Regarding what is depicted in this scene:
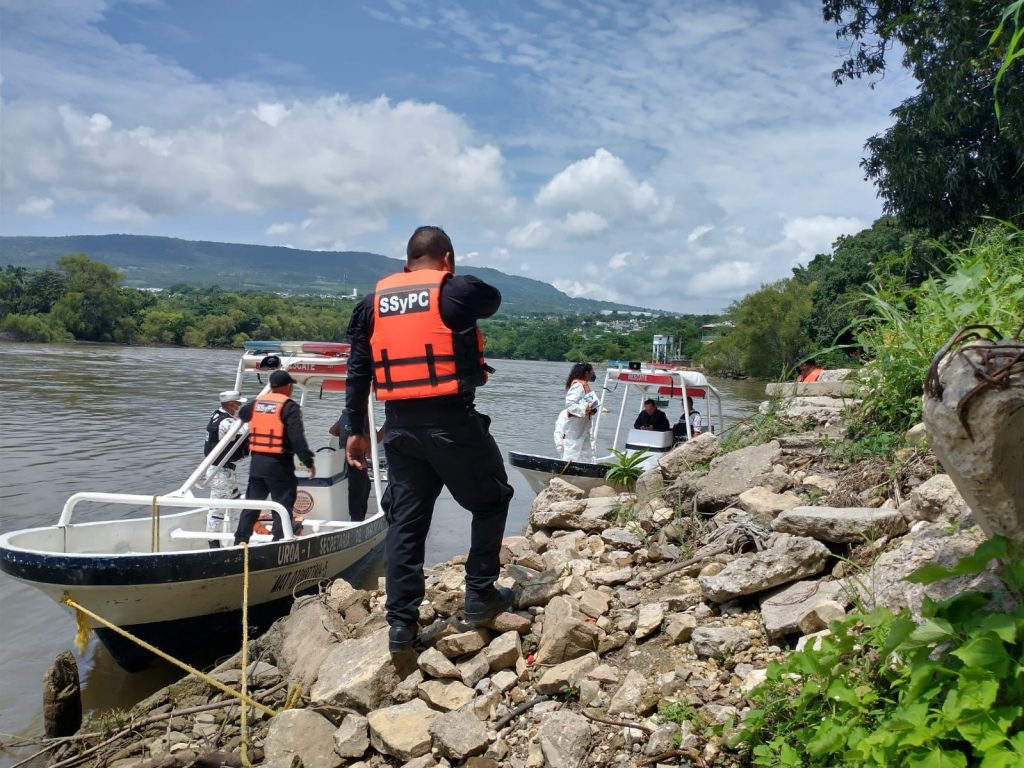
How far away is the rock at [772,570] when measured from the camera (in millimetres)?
3643

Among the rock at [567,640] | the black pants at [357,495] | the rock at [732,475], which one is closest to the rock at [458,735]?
the rock at [567,640]

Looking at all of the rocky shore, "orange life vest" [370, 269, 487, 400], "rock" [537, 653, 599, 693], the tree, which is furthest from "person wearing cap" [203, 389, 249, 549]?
the tree

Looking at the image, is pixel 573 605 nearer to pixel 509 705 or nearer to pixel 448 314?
pixel 509 705

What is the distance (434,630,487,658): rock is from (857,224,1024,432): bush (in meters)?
2.88

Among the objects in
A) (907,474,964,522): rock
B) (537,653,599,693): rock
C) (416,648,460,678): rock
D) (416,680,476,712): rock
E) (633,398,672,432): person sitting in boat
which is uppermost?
(907,474,964,522): rock

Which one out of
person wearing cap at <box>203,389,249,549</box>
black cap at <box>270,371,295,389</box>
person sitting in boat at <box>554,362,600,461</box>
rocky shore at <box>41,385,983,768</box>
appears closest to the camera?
rocky shore at <box>41,385,983,768</box>

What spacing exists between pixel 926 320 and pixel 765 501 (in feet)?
4.75

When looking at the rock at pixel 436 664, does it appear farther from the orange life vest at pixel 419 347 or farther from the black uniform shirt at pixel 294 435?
the black uniform shirt at pixel 294 435

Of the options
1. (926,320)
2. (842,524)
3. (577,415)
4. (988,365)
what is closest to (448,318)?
(842,524)

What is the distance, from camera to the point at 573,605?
397 centimetres

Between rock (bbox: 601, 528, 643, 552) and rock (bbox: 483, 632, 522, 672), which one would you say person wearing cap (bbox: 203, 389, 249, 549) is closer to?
rock (bbox: 601, 528, 643, 552)

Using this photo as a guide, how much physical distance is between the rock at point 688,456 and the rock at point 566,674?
279 centimetres

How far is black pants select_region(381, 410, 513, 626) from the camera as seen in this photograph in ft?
12.8

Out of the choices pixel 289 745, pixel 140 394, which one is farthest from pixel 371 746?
pixel 140 394
